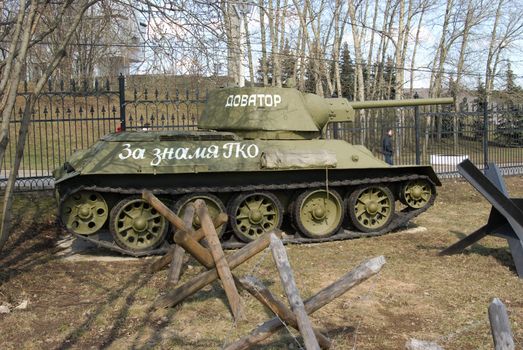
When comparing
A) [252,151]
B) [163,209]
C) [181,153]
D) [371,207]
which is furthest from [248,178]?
[163,209]

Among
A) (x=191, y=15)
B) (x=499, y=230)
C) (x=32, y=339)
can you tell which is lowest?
(x=32, y=339)

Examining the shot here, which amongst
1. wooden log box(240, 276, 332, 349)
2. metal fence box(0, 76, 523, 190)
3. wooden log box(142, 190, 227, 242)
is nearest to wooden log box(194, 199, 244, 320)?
wooden log box(142, 190, 227, 242)

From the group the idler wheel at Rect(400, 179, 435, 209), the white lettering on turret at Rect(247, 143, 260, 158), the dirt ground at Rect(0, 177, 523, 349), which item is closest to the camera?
the dirt ground at Rect(0, 177, 523, 349)

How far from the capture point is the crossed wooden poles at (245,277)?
11.3ft

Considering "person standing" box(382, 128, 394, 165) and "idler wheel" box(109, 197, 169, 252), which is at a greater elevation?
"person standing" box(382, 128, 394, 165)

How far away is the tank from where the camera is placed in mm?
8344

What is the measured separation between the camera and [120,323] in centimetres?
556

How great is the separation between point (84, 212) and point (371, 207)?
4655 millimetres

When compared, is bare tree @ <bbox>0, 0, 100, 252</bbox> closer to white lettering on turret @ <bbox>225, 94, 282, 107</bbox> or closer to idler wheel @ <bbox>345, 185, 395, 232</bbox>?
white lettering on turret @ <bbox>225, 94, 282, 107</bbox>

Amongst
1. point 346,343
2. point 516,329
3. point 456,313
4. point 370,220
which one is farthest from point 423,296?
point 370,220

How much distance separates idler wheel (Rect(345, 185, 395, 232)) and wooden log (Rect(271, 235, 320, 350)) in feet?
20.2

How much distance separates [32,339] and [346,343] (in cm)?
283

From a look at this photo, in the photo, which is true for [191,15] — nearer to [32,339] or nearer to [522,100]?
[32,339]

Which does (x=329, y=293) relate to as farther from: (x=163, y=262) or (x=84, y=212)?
(x=84, y=212)
